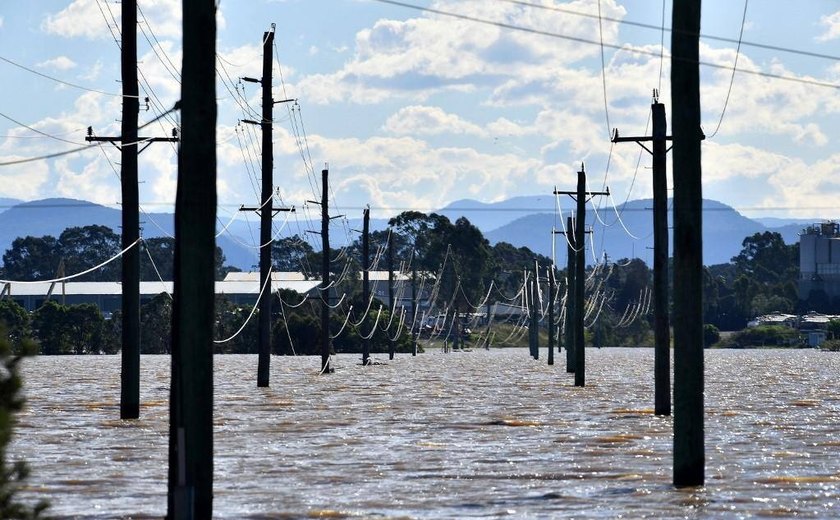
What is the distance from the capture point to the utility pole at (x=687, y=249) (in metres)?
18.5

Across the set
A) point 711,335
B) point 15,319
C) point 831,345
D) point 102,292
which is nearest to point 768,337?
point 711,335

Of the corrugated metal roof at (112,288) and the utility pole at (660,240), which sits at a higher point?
the corrugated metal roof at (112,288)

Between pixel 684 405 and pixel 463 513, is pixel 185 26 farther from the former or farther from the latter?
pixel 684 405

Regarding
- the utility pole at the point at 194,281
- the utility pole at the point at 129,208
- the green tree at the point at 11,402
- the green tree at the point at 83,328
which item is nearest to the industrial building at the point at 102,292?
the green tree at the point at 83,328

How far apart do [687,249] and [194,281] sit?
22.3 feet

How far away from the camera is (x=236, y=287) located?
569 ft

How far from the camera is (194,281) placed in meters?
14.3

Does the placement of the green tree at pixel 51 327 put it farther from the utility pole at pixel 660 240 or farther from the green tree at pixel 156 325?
the utility pole at pixel 660 240

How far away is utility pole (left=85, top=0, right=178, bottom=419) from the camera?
31141 mm

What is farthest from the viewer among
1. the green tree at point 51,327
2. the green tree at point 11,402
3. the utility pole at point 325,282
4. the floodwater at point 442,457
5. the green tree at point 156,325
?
the green tree at point 156,325

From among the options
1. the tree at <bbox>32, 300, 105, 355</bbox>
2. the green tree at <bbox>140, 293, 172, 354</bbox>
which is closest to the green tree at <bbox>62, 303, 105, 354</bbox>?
the tree at <bbox>32, 300, 105, 355</bbox>

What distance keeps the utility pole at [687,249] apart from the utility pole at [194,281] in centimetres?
647

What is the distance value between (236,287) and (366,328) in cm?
8931

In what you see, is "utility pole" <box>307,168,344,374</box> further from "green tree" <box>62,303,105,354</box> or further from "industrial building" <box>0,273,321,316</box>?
"industrial building" <box>0,273,321,316</box>
